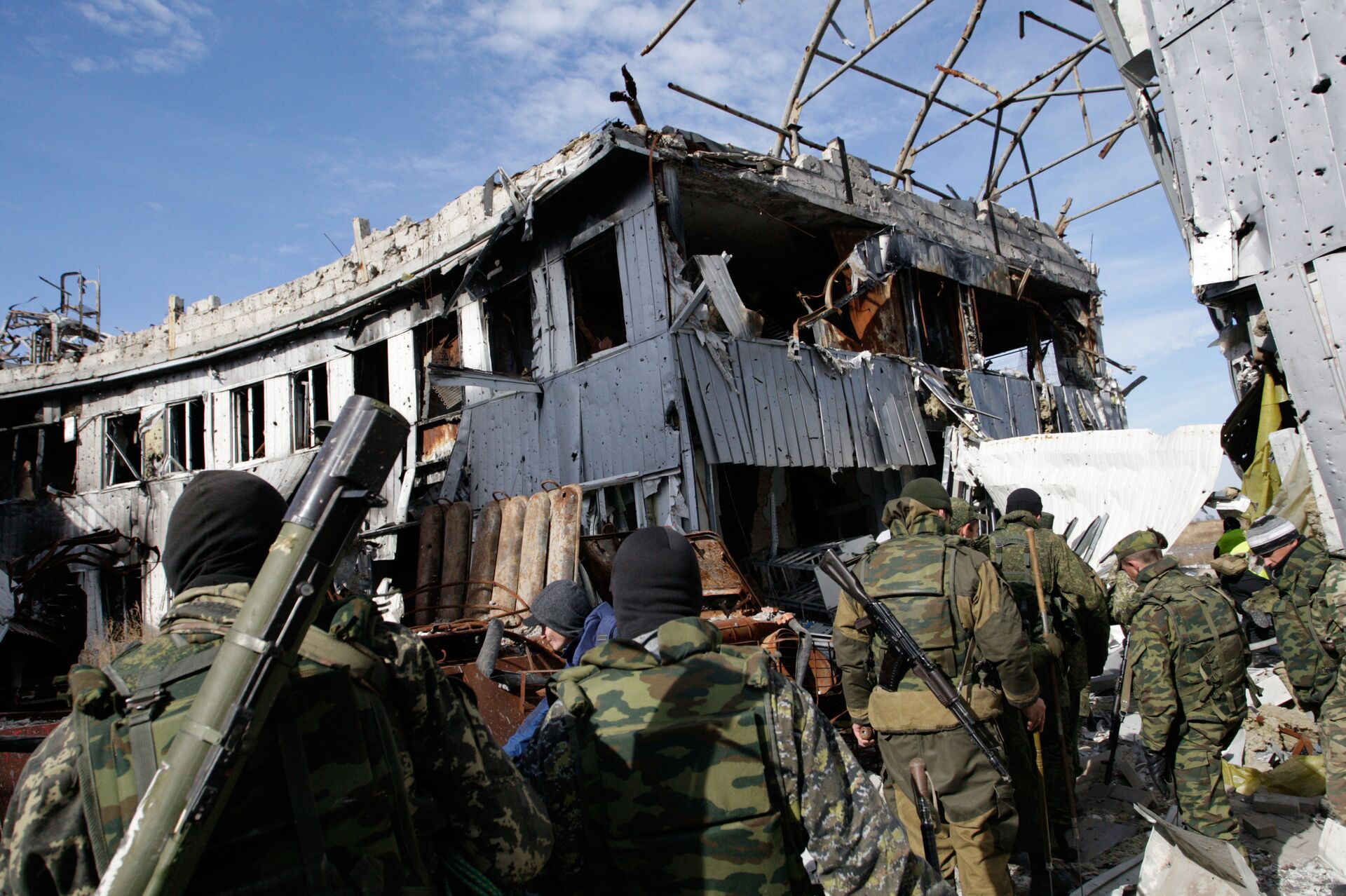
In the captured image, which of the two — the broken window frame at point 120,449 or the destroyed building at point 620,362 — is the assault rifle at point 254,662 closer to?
the destroyed building at point 620,362

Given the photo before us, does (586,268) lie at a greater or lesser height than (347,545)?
greater

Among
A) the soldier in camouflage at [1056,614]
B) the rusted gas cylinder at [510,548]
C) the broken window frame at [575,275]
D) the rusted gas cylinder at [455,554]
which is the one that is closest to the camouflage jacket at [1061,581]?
the soldier in camouflage at [1056,614]

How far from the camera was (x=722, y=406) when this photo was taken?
9.09 m

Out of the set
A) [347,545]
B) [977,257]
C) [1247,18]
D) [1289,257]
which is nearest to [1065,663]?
[1289,257]

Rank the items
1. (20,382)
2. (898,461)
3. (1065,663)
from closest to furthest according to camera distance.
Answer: (1065,663) → (898,461) → (20,382)

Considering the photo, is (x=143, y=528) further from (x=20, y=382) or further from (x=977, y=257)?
(x=977, y=257)

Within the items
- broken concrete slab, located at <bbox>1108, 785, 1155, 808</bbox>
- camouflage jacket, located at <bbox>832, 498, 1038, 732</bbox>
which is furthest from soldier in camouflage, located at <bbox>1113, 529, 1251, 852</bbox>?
camouflage jacket, located at <bbox>832, 498, 1038, 732</bbox>

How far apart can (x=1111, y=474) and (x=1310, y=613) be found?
539 cm

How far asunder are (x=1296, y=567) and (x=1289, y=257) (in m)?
1.72

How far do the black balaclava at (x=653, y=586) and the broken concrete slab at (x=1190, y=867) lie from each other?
2550 millimetres

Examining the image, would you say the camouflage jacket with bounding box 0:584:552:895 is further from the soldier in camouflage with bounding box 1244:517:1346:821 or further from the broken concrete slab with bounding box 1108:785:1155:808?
the broken concrete slab with bounding box 1108:785:1155:808

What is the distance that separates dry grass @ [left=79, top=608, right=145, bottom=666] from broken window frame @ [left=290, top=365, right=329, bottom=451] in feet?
13.7

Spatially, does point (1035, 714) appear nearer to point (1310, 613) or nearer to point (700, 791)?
point (1310, 613)

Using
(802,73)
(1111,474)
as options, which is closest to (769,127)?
(802,73)
